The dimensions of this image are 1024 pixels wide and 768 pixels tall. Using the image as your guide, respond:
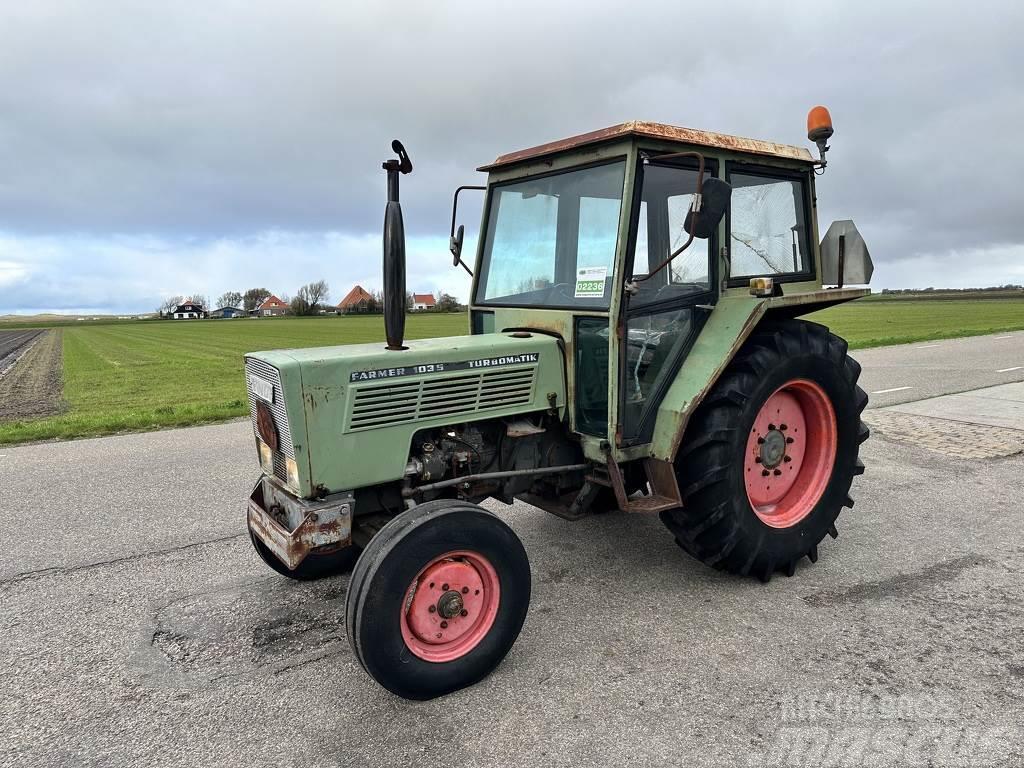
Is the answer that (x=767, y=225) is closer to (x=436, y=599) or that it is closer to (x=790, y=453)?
(x=790, y=453)

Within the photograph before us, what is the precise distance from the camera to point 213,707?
2725mm

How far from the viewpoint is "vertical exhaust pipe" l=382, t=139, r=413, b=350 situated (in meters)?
2.72

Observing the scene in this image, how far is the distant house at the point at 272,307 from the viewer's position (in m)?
113

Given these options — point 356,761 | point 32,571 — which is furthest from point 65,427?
point 356,761

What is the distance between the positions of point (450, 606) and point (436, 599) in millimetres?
64

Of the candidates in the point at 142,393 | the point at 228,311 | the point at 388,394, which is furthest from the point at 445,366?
the point at 228,311

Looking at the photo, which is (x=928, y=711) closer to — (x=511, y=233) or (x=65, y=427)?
(x=511, y=233)

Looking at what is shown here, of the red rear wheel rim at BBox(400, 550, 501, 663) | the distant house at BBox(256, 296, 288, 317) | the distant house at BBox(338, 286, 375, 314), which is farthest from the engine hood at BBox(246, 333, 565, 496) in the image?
the distant house at BBox(256, 296, 288, 317)

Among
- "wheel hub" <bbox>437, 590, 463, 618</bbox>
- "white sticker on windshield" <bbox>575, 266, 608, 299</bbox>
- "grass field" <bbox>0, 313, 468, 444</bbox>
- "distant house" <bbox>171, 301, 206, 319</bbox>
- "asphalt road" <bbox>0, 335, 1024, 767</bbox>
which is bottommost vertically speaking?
"asphalt road" <bbox>0, 335, 1024, 767</bbox>

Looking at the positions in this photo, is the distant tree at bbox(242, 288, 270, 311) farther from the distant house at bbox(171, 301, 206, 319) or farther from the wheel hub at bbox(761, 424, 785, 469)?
the wheel hub at bbox(761, 424, 785, 469)

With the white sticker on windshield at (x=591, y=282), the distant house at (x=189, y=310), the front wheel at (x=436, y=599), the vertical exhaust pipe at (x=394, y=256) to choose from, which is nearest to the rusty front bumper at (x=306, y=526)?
the front wheel at (x=436, y=599)

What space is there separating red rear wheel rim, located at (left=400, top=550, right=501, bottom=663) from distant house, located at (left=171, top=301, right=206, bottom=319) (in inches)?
4759

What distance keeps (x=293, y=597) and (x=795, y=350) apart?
9.77ft

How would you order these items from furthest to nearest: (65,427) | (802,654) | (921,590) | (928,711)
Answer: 1. (65,427)
2. (921,590)
3. (802,654)
4. (928,711)
